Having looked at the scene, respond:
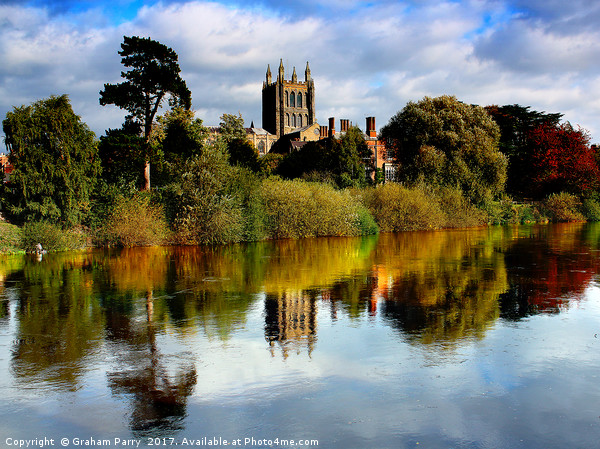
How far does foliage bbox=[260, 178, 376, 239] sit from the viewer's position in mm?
31641

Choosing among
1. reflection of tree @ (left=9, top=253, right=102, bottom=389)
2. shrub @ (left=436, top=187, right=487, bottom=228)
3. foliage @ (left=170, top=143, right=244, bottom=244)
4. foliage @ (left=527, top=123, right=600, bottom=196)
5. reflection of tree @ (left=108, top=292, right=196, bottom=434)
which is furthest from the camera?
foliage @ (left=527, top=123, right=600, bottom=196)

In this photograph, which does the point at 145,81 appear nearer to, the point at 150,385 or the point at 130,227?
the point at 130,227

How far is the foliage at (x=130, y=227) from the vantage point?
87.4 feet

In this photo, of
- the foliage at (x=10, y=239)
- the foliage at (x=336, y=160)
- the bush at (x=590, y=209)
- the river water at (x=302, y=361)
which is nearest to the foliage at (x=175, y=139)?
the foliage at (x=10, y=239)

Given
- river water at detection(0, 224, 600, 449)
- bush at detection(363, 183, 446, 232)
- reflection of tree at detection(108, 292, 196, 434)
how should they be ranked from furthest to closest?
bush at detection(363, 183, 446, 232) < reflection of tree at detection(108, 292, 196, 434) < river water at detection(0, 224, 600, 449)

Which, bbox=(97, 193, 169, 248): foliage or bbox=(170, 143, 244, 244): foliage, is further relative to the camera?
bbox=(170, 143, 244, 244): foliage

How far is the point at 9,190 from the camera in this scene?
84.7ft

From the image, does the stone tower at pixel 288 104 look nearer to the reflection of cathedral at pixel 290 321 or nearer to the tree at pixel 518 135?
the tree at pixel 518 135

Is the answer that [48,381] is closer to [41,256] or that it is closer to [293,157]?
[41,256]

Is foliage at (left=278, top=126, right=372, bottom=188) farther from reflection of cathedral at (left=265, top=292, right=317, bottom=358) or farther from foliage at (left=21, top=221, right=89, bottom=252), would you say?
reflection of cathedral at (left=265, top=292, right=317, bottom=358)

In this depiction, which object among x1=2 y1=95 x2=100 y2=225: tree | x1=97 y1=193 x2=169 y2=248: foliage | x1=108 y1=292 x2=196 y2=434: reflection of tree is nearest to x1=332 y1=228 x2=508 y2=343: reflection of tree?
x1=108 y1=292 x2=196 y2=434: reflection of tree

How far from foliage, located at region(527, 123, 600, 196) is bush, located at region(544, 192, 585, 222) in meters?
2.10

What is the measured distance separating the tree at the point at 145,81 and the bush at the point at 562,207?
37.5 metres

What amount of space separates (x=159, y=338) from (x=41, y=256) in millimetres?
15927
